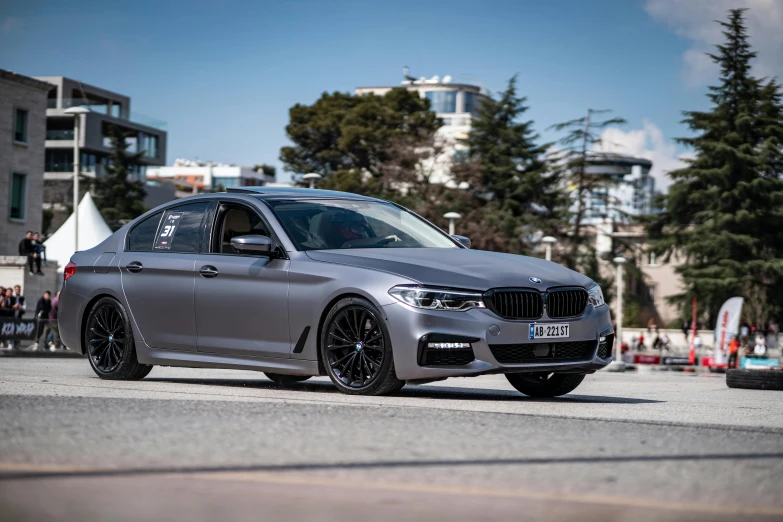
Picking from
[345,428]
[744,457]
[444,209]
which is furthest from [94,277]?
[444,209]

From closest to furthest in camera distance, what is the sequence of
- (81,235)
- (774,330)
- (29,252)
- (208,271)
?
(208,271) < (29,252) < (81,235) < (774,330)

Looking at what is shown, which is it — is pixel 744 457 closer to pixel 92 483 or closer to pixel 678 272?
pixel 92 483

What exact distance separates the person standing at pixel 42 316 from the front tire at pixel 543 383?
19461 mm

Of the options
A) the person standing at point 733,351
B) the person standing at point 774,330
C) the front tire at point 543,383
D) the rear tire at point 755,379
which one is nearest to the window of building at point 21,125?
the person standing at point 733,351

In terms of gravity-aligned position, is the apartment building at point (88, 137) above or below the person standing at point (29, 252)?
above

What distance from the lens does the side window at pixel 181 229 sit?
1086 cm

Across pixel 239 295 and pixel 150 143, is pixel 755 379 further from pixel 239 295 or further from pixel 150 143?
pixel 150 143

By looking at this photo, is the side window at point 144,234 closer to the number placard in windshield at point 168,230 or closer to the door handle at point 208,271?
the number placard in windshield at point 168,230

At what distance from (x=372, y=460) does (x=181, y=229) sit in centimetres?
603

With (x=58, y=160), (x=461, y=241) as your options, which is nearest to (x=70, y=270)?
(x=461, y=241)

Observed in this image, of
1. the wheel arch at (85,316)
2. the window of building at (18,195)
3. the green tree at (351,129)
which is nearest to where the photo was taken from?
the wheel arch at (85,316)

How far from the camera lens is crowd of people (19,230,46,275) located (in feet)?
122

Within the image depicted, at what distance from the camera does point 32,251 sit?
3778 cm

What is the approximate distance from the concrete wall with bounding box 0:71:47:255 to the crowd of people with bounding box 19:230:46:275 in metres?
14.5
